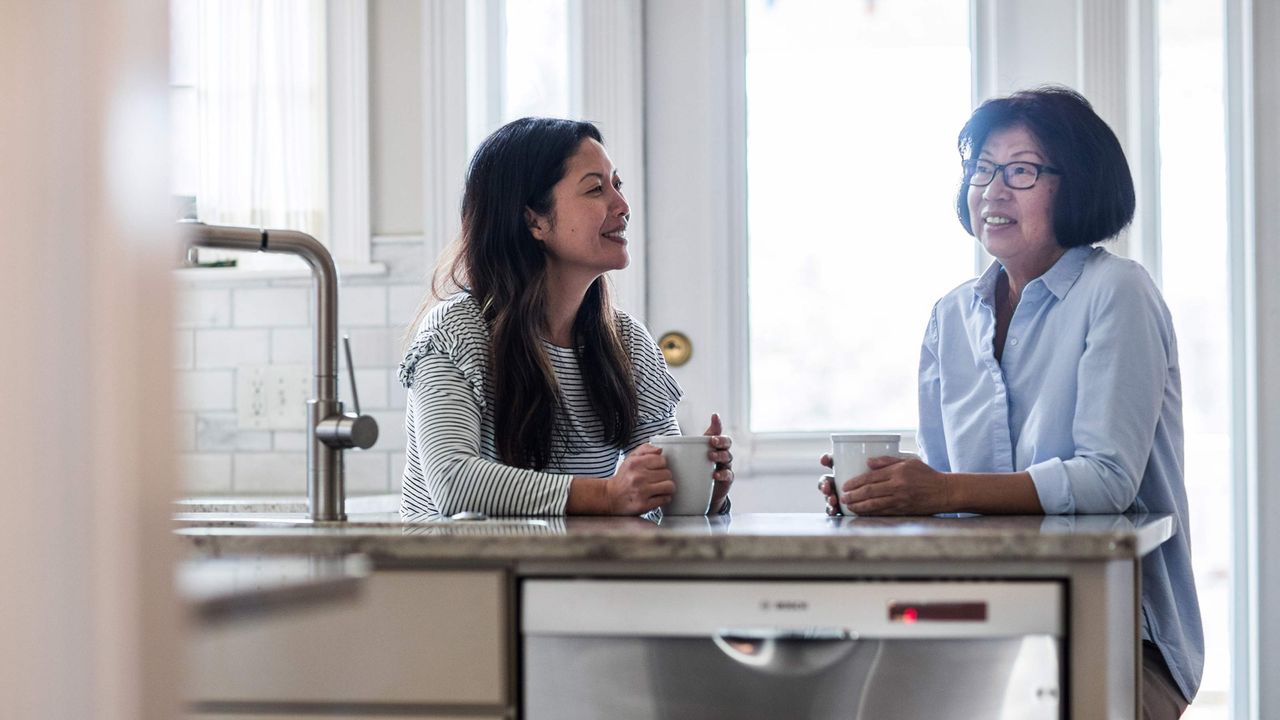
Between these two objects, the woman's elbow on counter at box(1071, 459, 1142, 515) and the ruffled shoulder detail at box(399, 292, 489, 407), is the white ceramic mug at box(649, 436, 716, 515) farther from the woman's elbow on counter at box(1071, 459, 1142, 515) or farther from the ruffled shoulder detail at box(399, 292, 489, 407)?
the woman's elbow on counter at box(1071, 459, 1142, 515)

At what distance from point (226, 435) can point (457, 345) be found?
144 cm

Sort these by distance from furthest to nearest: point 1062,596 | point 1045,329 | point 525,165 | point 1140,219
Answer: point 1140,219 < point 525,165 < point 1045,329 < point 1062,596

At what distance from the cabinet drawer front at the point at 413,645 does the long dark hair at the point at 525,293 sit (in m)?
0.52

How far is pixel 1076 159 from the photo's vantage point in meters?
1.73

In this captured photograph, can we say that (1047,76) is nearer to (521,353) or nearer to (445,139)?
(445,139)

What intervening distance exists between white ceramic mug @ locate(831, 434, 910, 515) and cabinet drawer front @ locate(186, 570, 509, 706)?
454mm

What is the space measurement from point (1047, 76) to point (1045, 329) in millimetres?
Answer: 1311

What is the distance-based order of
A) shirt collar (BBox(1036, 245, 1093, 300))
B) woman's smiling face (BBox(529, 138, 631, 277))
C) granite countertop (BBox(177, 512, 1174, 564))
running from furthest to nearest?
woman's smiling face (BBox(529, 138, 631, 277))
shirt collar (BBox(1036, 245, 1093, 300))
granite countertop (BBox(177, 512, 1174, 564))

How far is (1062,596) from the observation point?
112 cm

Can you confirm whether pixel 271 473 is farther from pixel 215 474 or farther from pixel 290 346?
pixel 290 346

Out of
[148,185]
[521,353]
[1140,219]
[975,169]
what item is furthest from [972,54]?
[148,185]

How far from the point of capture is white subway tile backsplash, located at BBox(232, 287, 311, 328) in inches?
116

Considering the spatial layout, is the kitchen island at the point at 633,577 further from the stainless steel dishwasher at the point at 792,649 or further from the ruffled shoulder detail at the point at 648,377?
the ruffled shoulder detail at the point at 648,377

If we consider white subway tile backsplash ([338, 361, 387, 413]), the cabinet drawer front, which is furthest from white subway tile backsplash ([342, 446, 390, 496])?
the cabinet drawer front
